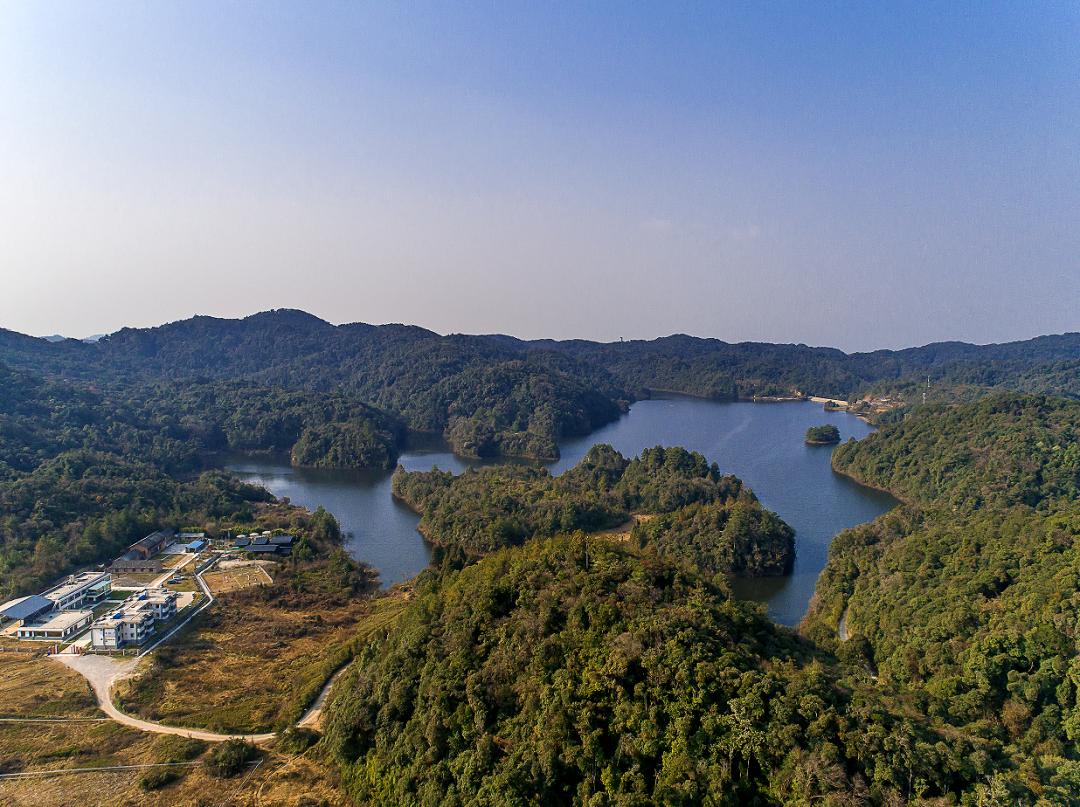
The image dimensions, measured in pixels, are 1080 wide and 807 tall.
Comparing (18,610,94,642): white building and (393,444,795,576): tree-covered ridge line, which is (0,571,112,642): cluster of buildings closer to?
Result: (18,610,94,642): white building

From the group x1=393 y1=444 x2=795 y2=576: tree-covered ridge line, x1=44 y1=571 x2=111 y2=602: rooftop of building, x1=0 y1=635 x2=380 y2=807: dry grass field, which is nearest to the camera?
x1=0 y1=635 x2=380 y2=807: dry grass field

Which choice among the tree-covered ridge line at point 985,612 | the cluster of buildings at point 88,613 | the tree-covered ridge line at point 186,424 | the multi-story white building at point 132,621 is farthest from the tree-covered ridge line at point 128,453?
the tree-covered ridge line at point 985,612

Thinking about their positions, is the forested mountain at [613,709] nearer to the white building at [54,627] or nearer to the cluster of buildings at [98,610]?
the cluster of buildings at [98,610]

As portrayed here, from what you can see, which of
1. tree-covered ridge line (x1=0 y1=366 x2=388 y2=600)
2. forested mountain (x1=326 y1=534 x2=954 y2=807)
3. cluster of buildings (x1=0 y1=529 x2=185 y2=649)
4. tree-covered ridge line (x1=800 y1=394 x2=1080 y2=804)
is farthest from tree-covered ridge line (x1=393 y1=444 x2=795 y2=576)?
forested mountain (x1=326 y1=534 x2=954 y2=807)

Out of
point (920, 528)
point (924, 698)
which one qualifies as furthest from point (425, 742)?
point (920, 528)

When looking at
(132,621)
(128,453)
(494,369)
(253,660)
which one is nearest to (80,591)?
(132,621)
